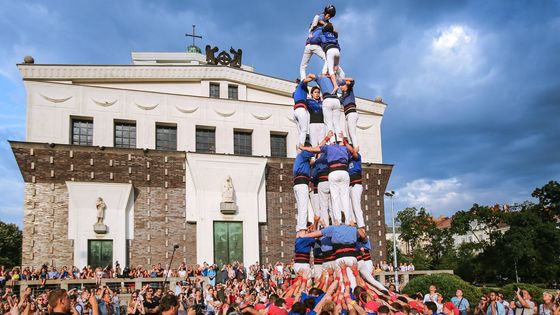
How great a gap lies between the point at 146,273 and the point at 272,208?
10.1 metres

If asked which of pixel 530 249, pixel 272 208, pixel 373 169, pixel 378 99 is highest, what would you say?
pixel 378 99

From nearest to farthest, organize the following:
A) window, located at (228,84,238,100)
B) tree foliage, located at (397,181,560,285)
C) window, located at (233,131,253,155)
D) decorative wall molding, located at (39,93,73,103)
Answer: decorative wall molding, located at (39,93,73,103)
window, located at (233,131,253,155)
window, located at (228,84,238,100)
tree foliage, located at (397,181,560,285)

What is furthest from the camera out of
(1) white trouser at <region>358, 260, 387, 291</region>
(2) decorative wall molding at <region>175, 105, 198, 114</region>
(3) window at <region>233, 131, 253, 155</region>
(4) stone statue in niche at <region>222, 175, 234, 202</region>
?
(3) window at <region>233, 131, 253, 155</region>

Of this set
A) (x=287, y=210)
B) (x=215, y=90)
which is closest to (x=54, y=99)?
(x=215, y=90)

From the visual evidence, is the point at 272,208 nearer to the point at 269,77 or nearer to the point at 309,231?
the point at 269,77

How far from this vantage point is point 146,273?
27.4 m

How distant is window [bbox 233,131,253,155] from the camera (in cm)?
3572

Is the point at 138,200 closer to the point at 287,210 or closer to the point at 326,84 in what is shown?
the point at 287,210

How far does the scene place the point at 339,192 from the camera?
47.6 feet

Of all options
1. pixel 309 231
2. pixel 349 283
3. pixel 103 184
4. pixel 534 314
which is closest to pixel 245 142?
pixel 103 184

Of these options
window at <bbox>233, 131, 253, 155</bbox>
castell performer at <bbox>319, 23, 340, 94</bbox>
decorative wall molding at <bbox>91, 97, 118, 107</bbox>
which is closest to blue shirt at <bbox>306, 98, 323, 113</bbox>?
castell performer at <bbox>319, 23, 340, 94</bbox>

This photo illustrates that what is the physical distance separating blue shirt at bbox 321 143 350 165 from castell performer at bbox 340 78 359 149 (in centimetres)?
124

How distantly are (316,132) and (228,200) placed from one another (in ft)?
57.2

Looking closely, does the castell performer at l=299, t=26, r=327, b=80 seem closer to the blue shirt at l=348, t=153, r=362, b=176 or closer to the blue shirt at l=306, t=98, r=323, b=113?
the blue shirt at l=306, t=98, r=323, b=113
